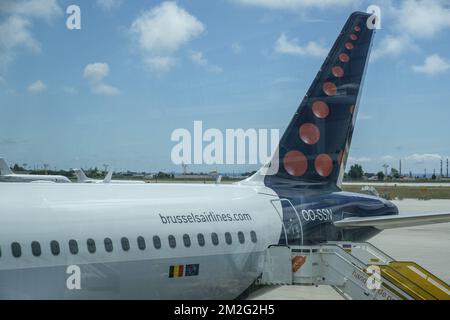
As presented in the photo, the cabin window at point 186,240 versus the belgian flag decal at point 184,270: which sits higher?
the cabin window at point 186,240

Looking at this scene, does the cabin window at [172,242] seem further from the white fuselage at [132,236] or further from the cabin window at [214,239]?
the cabin window at [214,239]

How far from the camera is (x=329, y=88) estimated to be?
13.7m

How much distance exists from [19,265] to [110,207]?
1667 millimetres

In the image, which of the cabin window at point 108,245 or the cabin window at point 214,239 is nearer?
the cabin window at point 108,245

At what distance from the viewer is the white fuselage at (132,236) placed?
788 centimetres

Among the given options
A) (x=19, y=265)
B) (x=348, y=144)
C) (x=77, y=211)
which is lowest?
(x=19, y=265)

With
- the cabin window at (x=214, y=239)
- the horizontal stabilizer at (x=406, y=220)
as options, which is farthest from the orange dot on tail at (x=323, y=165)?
the cabin window at (x=214, y=239)

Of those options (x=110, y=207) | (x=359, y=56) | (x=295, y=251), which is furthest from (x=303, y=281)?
(x=359, y=56)

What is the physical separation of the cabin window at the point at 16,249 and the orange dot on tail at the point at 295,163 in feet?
21.9

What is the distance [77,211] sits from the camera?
8.57m

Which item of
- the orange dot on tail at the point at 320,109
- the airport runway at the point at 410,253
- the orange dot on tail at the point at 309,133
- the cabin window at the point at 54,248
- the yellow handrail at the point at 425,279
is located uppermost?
the orange dot on tail at the point at 320,109

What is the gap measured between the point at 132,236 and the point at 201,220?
1.56m

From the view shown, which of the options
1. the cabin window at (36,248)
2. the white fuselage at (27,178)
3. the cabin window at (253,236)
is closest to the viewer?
the cabin window at (36,248)
